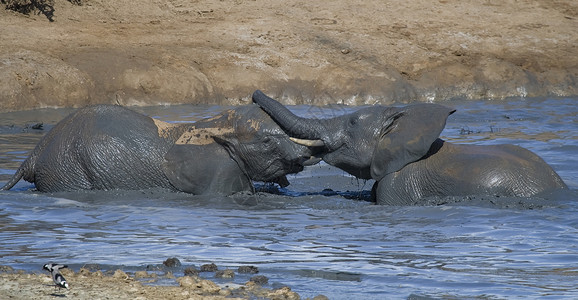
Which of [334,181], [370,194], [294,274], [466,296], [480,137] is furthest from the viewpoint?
[480,137]

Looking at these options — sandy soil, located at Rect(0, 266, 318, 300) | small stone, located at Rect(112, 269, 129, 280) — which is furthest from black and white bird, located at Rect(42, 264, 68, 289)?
small stone, located at Rect(112, 269, 129, 280)

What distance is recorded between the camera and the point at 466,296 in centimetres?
568

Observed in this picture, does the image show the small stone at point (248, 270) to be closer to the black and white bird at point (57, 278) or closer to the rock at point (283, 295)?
the rock at point (283, 295)

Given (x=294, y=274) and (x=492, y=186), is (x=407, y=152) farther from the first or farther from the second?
(x=294, y=274)

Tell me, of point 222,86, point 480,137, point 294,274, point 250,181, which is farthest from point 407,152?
point 222,86

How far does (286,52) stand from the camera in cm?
1966

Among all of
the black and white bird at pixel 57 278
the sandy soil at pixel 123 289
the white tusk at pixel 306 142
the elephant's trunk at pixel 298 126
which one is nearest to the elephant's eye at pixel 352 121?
the elephant's trunk at pixel 298 126

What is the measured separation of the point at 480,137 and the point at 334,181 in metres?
3.88

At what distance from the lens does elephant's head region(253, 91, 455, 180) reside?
28.8 feet

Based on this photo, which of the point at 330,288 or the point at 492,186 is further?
the point at 492,186

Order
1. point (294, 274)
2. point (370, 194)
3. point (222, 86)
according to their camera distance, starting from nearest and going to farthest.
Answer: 1. point (294, 274)
2. point (370, 194)
3. point (222, 86)

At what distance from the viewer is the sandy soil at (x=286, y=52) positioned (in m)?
18.0

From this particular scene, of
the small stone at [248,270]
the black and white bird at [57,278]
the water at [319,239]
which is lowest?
the water at [319,239]

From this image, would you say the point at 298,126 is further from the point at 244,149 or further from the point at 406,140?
the point at 406,140
